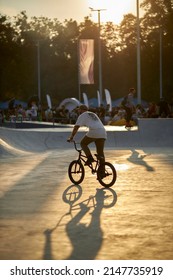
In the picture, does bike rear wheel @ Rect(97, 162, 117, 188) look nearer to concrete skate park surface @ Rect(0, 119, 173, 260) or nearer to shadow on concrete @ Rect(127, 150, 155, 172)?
concrete skate park surface @ Rect(0, 119, 173, 260)

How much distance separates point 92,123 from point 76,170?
117 cm

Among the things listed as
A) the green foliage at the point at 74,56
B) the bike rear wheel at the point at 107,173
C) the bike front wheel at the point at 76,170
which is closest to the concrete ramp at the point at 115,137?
the bike front wheel at the point at 76,170

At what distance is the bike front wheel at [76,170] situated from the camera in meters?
13.9

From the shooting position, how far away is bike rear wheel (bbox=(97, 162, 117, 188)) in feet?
43.5

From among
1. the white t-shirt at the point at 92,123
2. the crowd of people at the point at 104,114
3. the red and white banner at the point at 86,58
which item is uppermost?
the red and white banner at the point at 86,58

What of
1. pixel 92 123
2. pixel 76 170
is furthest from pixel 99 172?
pixel 92 123

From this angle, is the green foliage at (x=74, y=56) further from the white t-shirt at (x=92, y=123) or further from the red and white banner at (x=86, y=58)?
the white t-shirt at (x=92, y=123)

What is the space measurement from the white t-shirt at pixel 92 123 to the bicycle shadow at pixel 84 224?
109 cm

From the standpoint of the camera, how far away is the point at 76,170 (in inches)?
550

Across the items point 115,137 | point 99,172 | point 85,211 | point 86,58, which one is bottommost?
point 115,137

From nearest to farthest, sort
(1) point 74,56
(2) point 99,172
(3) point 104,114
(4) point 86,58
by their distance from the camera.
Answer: (2) point 99,172
(3) point 104,114
(4) point 86,58
(1) point 74,56

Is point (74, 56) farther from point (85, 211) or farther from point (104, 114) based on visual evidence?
point (85, 211)

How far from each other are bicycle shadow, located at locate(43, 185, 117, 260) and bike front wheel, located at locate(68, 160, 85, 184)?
49 cm

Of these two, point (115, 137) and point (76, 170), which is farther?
point (115, 137)
